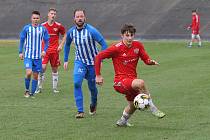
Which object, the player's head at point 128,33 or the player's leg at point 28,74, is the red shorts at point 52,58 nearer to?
the player's leg at point 28,74

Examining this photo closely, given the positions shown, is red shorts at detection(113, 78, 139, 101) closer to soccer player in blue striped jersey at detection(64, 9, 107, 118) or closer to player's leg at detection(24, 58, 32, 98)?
soccer player in blue striped jersey at detection(64, 9, 107, 118)

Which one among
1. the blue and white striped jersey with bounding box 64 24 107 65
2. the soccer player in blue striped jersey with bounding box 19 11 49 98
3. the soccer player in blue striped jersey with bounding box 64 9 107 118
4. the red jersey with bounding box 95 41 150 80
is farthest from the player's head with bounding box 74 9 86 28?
the soccer player in blue striped jersey with bounding box 19 11 49 98

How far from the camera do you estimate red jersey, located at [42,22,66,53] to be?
1716 cm

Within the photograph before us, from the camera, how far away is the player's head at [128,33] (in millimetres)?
10477

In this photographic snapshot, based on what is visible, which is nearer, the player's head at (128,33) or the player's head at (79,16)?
the player's head at (128,33)

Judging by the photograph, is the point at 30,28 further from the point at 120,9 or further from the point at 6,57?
the point at 120,9

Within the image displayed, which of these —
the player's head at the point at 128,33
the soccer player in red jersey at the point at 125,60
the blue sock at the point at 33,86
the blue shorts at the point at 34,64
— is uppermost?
the player's head at the point at 128,33

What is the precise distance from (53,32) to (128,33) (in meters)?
7.00

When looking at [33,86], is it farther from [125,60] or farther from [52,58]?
[125,60]

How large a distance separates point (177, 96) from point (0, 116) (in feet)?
15.4

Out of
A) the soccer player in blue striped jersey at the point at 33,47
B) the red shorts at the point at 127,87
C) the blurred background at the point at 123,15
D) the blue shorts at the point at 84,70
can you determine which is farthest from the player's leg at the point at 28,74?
the blurred background at the point at 123,15

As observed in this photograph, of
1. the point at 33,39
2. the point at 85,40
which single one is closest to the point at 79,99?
the point at 85,40

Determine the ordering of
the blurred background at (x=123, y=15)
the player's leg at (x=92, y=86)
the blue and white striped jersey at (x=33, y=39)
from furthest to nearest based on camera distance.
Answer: the blurred background at (x=123, y=15) → the blue and white striped jersey at (x=33, y=39) → the player's leg at (x=92, y=86)

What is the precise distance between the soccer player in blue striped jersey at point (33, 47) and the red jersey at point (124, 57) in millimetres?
5361
